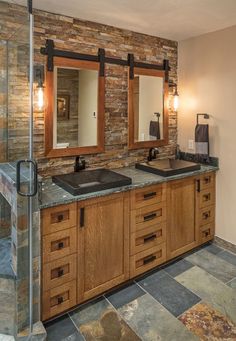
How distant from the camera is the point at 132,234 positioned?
2.44m

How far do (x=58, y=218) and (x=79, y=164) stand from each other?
819 mm

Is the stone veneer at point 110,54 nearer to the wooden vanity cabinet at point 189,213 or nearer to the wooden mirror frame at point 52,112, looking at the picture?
the wooden mirror frame at point 52,112

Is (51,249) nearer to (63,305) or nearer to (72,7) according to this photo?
(63,305)

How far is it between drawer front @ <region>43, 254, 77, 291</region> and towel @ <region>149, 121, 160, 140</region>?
1723 millimetres

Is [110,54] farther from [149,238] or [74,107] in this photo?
[149,238]

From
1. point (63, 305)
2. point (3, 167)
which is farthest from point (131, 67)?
point (63, 305)

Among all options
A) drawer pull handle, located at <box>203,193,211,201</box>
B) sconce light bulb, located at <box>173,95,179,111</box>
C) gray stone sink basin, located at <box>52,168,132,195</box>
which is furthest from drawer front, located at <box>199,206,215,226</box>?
sconce light bulb, located at <box>173,95,179,111</box>

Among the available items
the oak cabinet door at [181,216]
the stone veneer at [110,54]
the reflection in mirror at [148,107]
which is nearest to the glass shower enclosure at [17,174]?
the stone veneer at [110,54]

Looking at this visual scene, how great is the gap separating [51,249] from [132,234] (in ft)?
2.51

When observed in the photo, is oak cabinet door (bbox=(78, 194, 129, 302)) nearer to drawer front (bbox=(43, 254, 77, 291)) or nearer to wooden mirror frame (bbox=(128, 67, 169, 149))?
drawer front (bbox=(43, 254, 77, 291))

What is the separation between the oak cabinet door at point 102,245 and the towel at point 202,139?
1248 mm

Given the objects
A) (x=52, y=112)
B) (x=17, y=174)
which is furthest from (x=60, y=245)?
(x=52, y=112)

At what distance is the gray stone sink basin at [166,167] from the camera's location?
8.76 feet

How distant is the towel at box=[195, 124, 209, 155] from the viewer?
3.07 metres
